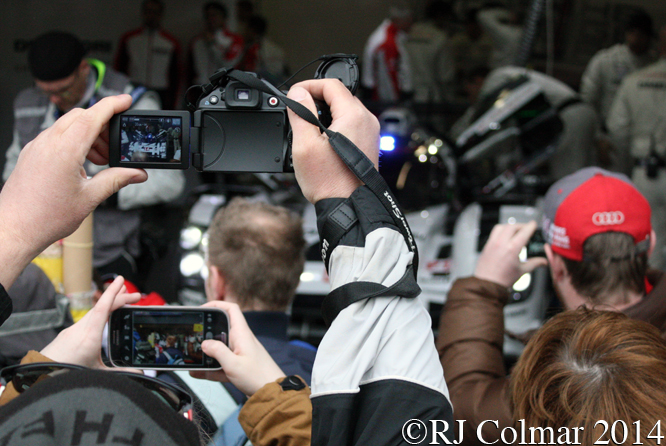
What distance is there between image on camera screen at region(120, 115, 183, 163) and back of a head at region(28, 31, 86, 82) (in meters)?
2.52

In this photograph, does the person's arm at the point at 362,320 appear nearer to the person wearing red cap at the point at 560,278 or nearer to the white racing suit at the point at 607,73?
the person wearing red cap at the point at 560,278

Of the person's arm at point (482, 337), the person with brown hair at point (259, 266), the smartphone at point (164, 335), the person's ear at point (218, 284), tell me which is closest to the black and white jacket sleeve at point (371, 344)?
the smartphone at point (164, 335)

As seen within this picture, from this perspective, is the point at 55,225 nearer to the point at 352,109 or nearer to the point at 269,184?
the point at 352,109

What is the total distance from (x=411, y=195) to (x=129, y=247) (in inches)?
76.0

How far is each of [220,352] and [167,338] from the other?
17 cm

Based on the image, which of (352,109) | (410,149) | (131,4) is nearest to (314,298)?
(410,149)

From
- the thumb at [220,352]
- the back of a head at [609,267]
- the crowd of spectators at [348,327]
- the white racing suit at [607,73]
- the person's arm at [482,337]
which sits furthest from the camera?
the white racing suit at [607,73]

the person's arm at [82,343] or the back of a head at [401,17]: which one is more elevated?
the back of a head at [401,17]

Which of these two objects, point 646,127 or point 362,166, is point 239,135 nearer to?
point 362,166

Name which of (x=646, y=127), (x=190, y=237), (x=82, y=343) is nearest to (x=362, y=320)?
(x=82, y=343)

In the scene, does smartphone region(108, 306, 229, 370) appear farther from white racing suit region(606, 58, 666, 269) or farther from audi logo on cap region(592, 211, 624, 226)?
white racing suit region(606, 58, 666, 269)

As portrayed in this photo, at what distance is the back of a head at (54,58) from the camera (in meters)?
3.46

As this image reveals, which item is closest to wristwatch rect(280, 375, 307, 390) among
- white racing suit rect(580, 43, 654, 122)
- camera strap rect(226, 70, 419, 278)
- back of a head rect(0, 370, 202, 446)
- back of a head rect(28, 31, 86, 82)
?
camera strap rect(226, 70, 419, 278)

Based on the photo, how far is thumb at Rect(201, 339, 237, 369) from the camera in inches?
54.2
